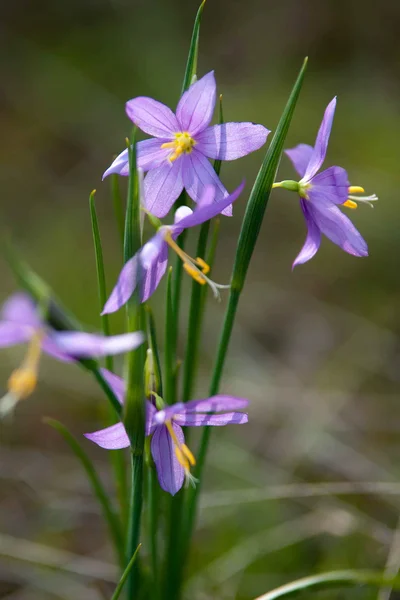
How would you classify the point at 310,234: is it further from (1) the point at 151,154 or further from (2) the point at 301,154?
(1) the point at 151,154

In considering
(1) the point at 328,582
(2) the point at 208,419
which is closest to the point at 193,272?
(2) the point at 208,419

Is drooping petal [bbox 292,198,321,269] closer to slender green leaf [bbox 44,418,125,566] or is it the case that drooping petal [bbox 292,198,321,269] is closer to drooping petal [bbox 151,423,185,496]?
drooping petal [bbox 151,423,185,496]

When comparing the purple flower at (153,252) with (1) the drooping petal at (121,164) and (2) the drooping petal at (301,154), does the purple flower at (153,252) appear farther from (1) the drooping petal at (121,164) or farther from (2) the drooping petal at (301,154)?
(2) the drooping petal at (301,154)

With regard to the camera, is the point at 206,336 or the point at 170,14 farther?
the point at 170,14

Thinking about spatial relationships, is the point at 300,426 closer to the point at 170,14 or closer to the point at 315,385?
the point at 315,385

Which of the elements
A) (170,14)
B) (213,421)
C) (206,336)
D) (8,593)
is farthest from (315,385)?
(170,14)

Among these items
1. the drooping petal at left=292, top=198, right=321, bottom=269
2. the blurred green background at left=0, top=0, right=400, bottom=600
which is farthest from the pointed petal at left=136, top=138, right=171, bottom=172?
the blurred green background at left=0, top=0, right=400, bottom=600
